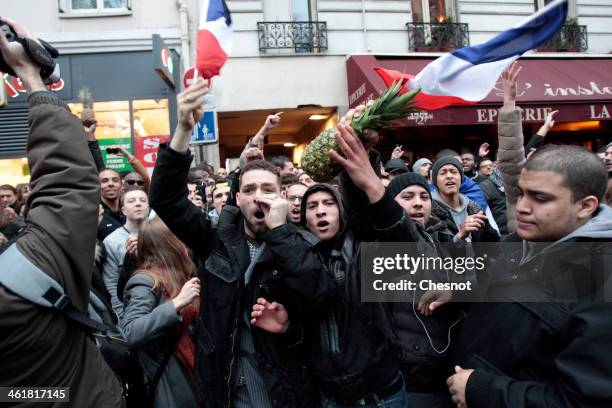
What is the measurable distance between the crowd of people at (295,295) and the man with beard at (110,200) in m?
1.55

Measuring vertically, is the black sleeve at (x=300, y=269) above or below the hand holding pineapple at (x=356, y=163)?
below

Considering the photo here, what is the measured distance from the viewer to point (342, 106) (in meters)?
11.1

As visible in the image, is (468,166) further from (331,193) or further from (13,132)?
(13,132)

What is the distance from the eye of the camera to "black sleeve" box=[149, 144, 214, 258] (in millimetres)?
2281

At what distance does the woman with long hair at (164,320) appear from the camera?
2.63 metres

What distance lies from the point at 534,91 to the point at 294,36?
18.1 feet

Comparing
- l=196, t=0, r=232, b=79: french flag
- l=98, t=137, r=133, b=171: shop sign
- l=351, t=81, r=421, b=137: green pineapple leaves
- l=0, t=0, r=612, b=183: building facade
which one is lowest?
l=351, t=81, r=421, b=137: green pineapple leaves

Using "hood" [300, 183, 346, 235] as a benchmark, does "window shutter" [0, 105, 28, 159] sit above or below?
above

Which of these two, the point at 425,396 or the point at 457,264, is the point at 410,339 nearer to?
the point at 425,396

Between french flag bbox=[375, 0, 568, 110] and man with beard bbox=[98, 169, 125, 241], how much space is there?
3295mm

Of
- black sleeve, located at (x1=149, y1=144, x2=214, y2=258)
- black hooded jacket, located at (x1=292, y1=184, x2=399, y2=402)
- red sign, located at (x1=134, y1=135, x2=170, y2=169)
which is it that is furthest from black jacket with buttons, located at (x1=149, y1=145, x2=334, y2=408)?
red sign, located at (x1=134, y1=135, x2=170, y2=169)

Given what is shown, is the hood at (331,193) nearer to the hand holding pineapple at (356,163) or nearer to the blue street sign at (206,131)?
the hand holding pineapple at (356,163)

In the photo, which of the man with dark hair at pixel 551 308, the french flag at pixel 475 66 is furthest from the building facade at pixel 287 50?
the man with dark hair at pixel 551 308

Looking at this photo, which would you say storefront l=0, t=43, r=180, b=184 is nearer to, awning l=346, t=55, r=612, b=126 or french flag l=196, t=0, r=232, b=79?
awning l=346, t=55, r=612, b=126
